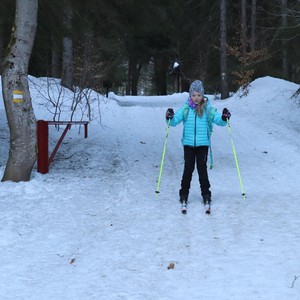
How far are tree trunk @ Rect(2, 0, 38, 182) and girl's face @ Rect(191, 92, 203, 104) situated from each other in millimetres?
2912

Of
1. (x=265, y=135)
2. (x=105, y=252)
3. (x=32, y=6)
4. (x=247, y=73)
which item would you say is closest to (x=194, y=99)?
(x=105, y=252)

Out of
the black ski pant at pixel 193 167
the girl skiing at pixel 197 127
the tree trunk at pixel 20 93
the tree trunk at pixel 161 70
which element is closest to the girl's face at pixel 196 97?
the girl skiing at pixel 197 127

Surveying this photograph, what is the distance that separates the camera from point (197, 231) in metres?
5.30

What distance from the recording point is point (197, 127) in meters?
6.37

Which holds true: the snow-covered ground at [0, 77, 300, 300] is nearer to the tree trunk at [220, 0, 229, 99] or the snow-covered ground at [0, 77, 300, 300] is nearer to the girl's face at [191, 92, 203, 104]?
the girl's face at [191, 92, 203, 104]

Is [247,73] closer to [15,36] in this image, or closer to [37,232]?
[15,36]

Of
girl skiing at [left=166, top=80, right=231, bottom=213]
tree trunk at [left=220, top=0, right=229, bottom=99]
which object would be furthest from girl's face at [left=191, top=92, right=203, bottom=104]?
tree trunk at [left=220, top=0, right=229, bottom=99]

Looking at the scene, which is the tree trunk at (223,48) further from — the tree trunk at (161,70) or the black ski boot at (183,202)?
the black ski boot at (183,202)

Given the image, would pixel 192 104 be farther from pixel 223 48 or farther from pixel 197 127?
pixel 223 48

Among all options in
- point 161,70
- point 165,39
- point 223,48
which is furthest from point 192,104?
point 161,70

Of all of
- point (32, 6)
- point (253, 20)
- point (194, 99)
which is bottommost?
point (194, 99)

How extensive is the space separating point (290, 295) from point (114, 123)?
1210cm

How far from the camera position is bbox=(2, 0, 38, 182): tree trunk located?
7.33 m

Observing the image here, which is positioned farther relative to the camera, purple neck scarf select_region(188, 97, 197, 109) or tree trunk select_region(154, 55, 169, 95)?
tree trunk select_region(154, 55, 169, 95)
